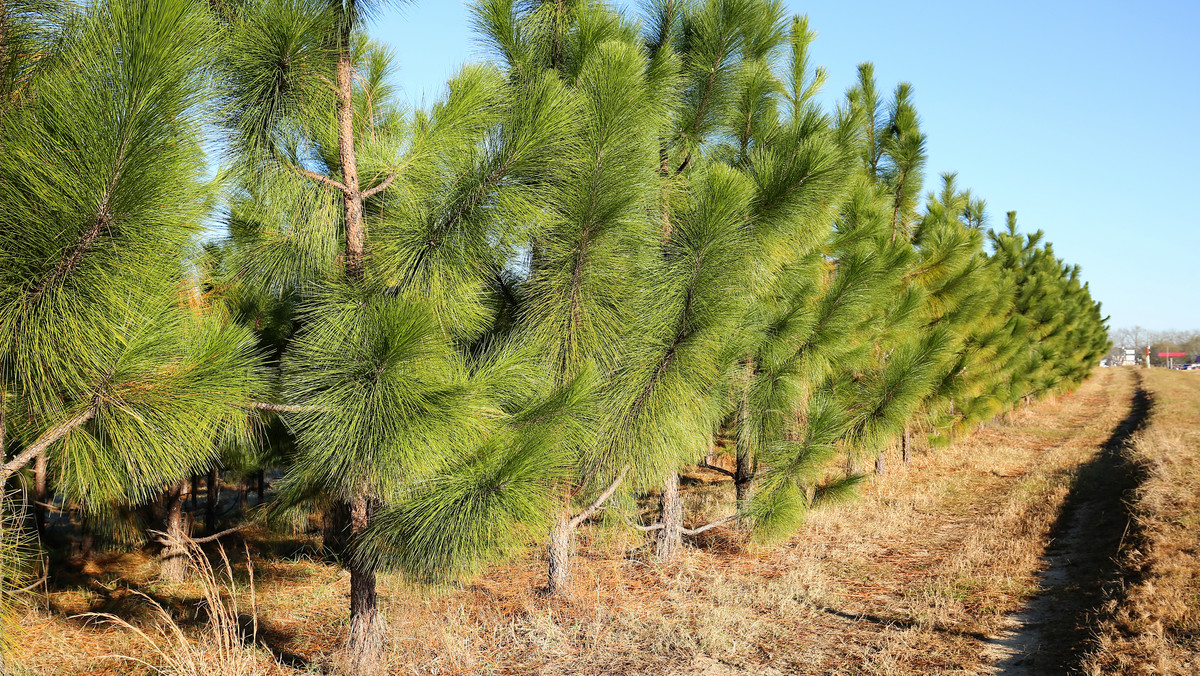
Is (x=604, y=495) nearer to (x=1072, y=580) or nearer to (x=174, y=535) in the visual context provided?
(x=174, y=535)

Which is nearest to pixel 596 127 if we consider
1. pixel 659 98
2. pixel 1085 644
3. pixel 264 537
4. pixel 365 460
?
pixel 659 98

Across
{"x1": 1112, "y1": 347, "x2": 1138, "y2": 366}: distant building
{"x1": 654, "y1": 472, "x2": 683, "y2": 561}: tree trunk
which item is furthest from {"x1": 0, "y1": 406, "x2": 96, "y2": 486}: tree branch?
{"x1": 1112, "y1": 347, "x2": 1138, "y2": 366}: distant building

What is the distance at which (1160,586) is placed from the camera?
4879 mm

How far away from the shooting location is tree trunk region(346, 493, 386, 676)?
3.61 meters

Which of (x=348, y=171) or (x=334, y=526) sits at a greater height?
(x=348, y=171)

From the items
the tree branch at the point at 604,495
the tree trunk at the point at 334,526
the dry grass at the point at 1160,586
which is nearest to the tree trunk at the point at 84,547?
the tree trunk at the point at 334,526

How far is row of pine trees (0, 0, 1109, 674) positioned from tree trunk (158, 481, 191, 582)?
5cm

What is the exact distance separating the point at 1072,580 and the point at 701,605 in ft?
10.8

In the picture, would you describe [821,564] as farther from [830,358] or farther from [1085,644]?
[1085,644]

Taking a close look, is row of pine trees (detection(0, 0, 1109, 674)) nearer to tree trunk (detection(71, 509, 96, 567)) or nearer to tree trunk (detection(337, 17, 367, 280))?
tree trunk (detection(337, 17, 367, 280))

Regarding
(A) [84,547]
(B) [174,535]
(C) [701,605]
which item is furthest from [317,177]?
(A) [84,547]

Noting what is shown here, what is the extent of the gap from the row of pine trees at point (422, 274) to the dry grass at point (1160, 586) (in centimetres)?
207

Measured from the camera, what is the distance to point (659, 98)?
468 centimetres

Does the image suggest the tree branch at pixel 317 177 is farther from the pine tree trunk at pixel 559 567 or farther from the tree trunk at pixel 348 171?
the pine tree trunk at pixel 559 567
